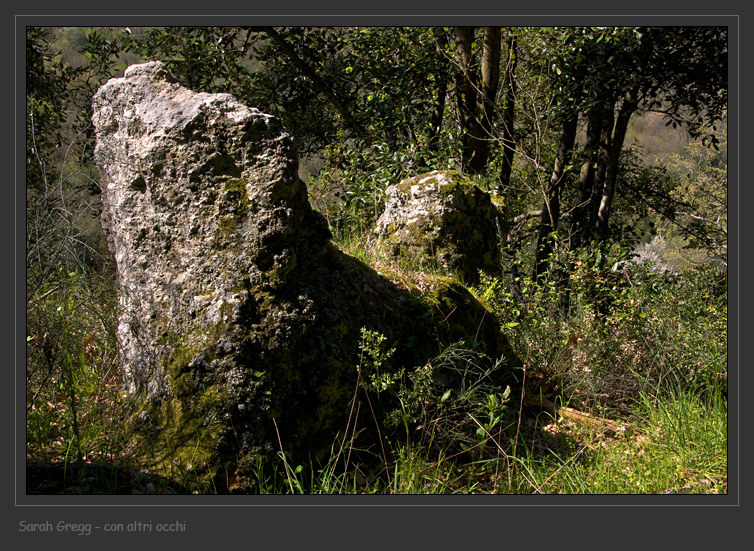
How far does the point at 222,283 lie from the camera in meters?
2.86

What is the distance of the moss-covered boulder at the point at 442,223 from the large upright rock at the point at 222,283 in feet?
5.53

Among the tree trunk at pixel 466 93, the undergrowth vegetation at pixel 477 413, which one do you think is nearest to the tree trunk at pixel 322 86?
the tree trunk at pixel 466 93

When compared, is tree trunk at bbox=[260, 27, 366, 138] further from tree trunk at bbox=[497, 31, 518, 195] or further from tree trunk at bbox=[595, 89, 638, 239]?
tree trunk at bbox=[595, 89, 638, 239]

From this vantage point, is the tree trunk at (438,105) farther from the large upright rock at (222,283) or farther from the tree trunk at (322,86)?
the large upright rock at (222,283)

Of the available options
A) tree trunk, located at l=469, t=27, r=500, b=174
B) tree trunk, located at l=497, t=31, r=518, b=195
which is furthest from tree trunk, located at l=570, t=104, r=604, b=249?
tree trunk, located at l=469, t=27, r=500, b=174

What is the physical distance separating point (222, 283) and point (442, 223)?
255 cm

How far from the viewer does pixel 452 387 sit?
11.6 ft

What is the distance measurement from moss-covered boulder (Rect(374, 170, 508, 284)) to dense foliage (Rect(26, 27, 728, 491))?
0.33m

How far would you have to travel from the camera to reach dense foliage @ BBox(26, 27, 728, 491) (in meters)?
3.27

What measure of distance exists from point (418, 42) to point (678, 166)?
6.01 m

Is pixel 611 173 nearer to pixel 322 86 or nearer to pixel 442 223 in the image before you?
pixel 322 86

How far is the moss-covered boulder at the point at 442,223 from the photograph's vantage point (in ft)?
16.1
